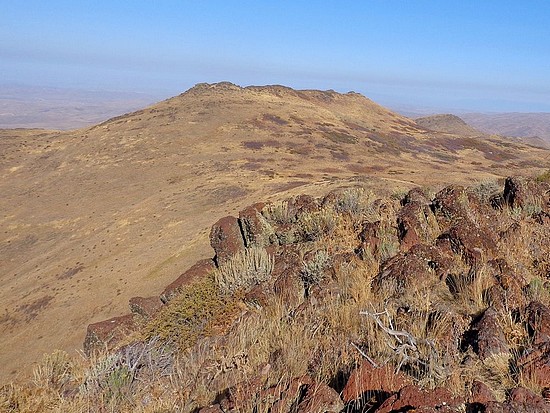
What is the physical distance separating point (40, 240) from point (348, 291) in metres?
30.8

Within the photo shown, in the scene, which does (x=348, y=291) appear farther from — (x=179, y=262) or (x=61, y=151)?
(x=61, y=151)

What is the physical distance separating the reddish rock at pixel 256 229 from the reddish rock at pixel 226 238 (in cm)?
20

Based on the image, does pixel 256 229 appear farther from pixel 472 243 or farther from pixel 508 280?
pixel 508 280

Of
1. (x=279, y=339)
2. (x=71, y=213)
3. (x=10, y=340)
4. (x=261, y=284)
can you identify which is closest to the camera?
(x=279, y=339)

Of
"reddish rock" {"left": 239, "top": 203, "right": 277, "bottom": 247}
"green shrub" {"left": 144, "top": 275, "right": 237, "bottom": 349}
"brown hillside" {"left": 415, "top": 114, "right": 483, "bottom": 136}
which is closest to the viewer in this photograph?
"green shrub" {"left": 144, "top": 275, "right": 237, "bottom": 349}

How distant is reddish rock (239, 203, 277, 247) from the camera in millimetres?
9211

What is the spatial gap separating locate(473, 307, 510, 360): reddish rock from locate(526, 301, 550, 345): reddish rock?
0.91 ft

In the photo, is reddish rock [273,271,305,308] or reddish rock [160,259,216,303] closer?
reddish rock [273,271,305,308]

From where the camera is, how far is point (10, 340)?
54.2ft

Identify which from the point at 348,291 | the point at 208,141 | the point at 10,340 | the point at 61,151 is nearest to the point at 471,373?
the point at 348,291

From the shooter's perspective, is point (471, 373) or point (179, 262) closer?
point (471, 373)

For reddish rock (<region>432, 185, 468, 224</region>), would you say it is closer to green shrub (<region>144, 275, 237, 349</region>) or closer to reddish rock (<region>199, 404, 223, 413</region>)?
green shrub (<region>144, 275, 237, 349</region>)

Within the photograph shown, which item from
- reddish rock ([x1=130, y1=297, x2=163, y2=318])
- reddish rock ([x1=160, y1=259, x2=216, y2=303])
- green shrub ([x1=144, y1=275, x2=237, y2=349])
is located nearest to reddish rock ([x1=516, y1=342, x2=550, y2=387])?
green shrub ([x1=144, y1=275, x2=237, y2=349])

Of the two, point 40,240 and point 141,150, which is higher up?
point 141,150
